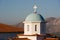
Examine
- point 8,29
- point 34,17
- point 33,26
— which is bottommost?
point 8,29

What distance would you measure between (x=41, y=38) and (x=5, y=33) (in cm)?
959

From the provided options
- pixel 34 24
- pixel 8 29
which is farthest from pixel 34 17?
pixel 8 29

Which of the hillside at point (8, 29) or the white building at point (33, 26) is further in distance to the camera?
the hillside at point (8, 29)

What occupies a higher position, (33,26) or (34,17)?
(34,17)

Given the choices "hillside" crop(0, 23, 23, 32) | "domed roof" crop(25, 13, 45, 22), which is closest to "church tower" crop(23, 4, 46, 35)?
"domed roof" crop(25, 13, 45, 22)

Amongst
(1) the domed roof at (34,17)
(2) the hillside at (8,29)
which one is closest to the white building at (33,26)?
(1) the domed roof at (34,17)

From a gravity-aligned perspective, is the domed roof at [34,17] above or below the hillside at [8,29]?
above

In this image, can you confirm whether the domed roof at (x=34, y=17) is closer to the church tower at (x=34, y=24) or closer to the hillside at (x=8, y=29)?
the church tower at (x=34, y=24)

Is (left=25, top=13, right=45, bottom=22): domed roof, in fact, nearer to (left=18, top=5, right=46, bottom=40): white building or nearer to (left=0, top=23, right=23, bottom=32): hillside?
(left=18, top=5, right=46, bottom=40): white building

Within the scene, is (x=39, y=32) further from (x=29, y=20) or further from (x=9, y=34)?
(x=9, y=34)

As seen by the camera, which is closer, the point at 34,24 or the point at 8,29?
the point at 34,24

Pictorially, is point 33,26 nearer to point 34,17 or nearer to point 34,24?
point 34,24

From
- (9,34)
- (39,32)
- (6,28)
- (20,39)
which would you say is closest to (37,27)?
(39,32)

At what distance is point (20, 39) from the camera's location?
16.1 metres
